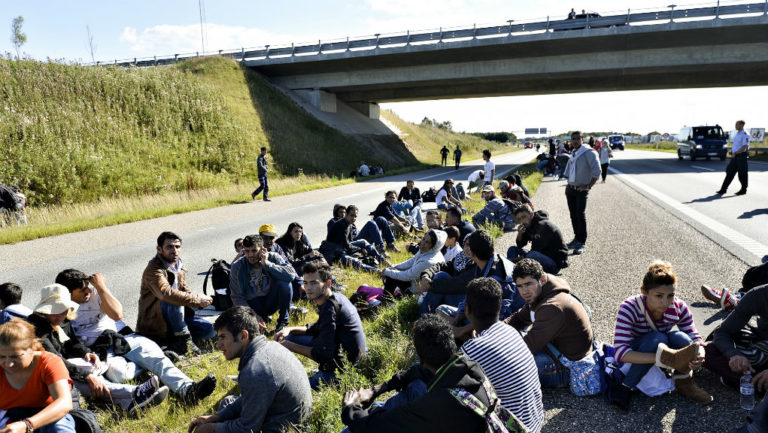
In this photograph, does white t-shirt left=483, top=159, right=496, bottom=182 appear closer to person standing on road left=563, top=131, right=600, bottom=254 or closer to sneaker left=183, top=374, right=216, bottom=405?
person standing on road left=563, top=131, right=600, bottom=254

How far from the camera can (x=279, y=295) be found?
5.76 meters

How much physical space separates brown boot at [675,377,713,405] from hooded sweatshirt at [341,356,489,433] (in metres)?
2.20

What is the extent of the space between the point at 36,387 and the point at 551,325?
376cm

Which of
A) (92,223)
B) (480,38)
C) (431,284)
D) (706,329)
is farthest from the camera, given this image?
(480,38)

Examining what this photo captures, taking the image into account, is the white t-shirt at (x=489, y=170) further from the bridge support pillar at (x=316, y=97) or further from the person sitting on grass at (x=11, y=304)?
the bridge support pillar at (x=316, y=97)

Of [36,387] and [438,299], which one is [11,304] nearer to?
[36,387]

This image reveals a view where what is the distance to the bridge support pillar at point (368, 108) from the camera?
4668 cm

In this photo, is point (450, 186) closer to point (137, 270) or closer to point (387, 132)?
point (137, 270)

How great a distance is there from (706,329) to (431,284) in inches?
115

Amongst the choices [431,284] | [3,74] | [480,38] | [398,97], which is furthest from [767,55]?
[3,74]

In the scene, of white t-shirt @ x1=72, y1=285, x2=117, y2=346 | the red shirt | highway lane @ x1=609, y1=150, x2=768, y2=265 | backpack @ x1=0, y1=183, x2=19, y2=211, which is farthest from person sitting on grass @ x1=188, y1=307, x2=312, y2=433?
backpack @ x1=0, y1=183, x2=19, y2=211

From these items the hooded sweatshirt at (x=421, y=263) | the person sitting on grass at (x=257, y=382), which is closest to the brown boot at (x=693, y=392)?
the person sitting on grass at (x=257, y=382)

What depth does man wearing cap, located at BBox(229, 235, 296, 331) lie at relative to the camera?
5.64 m

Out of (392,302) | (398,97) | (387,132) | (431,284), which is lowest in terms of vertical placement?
(392,302)
